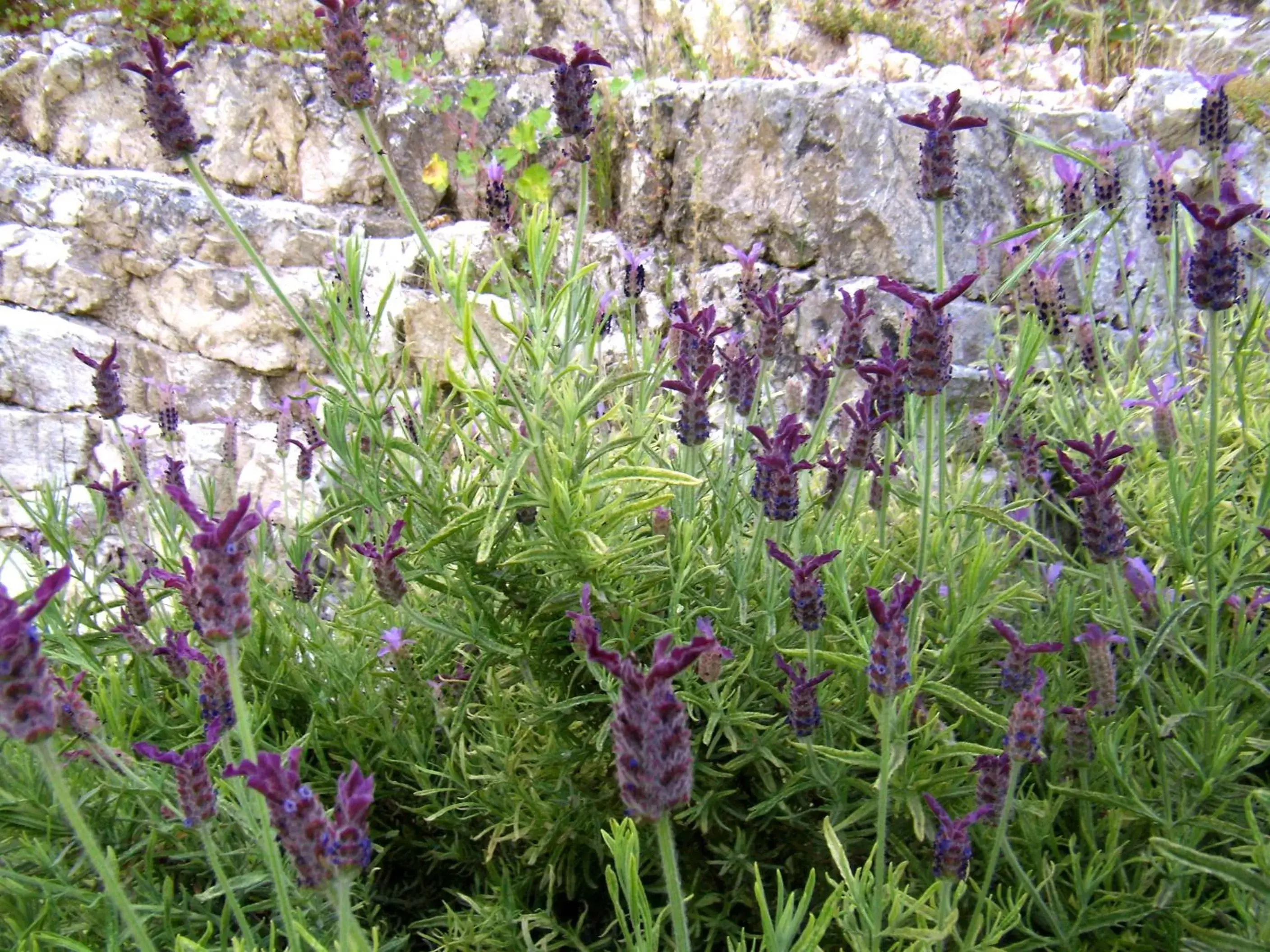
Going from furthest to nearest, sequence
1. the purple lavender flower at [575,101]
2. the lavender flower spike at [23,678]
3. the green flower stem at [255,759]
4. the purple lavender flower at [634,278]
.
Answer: the purple lavender flower at [634,278], the purple lavender flower at [575,101], the green flower stem at [255,759], the lavender flower spike at [23,678]

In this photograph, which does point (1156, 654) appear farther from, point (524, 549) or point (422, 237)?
point (422, 237)

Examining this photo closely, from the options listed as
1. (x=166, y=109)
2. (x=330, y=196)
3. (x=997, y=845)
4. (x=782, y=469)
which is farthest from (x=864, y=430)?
(x=330, y=196)

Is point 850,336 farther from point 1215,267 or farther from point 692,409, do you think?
point 1215,267

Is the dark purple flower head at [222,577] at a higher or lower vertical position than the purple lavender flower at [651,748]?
higher

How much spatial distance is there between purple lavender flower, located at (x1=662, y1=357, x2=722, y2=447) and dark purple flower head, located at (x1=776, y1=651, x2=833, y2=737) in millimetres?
492

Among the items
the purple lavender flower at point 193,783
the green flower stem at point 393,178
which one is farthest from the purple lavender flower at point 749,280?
the purple lavender flower at point 193,783

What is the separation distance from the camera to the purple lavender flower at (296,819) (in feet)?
2.61

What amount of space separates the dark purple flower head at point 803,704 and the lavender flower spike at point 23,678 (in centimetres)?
86

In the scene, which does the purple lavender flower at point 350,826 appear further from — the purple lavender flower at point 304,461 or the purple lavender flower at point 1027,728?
the purple lavender flower at point 304,461

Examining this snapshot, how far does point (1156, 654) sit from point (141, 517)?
10.1ft

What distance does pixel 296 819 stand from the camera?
0.81 m

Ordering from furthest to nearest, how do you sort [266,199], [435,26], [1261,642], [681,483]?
[435,26], [266,199], [1261,642], [681,483]

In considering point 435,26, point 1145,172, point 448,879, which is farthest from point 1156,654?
point 435,26

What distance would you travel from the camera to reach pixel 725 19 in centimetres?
486
